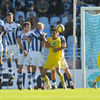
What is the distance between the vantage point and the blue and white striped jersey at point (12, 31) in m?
8.55

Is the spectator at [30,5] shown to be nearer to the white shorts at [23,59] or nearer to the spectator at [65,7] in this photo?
the spectator at [65,7]

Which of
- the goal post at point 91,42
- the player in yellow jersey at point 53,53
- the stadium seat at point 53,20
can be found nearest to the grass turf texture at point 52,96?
the player in yellow jersey at point 53,53

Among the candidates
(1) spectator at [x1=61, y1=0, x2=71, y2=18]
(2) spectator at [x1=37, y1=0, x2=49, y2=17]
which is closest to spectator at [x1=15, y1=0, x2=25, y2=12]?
(2) spectator at [x1=37, y1=0, x2=49, y2=17]

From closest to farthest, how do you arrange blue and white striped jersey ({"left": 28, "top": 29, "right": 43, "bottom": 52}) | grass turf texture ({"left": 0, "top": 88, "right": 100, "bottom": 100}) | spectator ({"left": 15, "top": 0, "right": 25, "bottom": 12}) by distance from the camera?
grass turf texture ({"left": 0, "top": 88, "right": 100, "bottom": 100}) < blue and white striped jersey ({"left": 28, "top": 29, "right": 43, "bottom": 52}) < spectator ({"left": 15, "top": 0, "right": 25, "bottom": 12})

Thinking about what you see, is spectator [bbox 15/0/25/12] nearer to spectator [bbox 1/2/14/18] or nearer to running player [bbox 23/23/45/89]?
spectator [bbox 1/2/14/18]

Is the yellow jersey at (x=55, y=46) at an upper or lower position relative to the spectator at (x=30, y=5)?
lower

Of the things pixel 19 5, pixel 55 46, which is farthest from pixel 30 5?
pixel 55 46

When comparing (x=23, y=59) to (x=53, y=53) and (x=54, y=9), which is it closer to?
(x=53, y=53)

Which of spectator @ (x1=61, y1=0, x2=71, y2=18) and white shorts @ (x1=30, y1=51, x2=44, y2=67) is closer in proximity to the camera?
white shorts @ (x1=30, y1=51, x2=44, y2=67)

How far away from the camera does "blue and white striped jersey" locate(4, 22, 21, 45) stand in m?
8.55

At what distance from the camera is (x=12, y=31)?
863cm

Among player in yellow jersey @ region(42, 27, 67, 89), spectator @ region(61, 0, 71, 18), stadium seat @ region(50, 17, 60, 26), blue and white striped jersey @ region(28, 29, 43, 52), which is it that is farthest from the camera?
spectator @ region(61, 0, 71, 18)

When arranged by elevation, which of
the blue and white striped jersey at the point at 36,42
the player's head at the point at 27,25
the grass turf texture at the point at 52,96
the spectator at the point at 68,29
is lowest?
the spectator at the point at 68,29

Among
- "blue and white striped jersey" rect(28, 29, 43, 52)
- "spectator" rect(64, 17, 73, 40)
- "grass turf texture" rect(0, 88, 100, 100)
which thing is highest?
"blue and white striped jersey" rect(28, 29, 43, 52)
